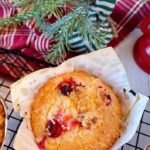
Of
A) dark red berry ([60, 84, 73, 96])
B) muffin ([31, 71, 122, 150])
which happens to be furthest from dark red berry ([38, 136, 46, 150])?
dark red berry ([60, 84, 73, 96])

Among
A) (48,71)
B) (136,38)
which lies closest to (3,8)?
(48,71)

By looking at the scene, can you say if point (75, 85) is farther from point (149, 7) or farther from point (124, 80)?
point (149, 7)

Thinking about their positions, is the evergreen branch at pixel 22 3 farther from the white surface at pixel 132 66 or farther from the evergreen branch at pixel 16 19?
the white surface at pixel 132 66

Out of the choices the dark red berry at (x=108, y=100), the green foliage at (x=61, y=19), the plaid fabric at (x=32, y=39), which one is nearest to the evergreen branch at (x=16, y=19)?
the green foliage at (x=61, y=19)

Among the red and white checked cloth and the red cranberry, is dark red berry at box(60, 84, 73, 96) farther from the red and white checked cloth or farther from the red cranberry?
the red and white checked cloth

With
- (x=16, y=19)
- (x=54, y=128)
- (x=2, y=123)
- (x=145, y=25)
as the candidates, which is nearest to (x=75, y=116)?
(x=54, y=128)

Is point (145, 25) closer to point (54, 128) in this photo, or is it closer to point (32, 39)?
point (32, 39)

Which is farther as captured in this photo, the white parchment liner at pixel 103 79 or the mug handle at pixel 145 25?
the mug handle at pixel 145 25
